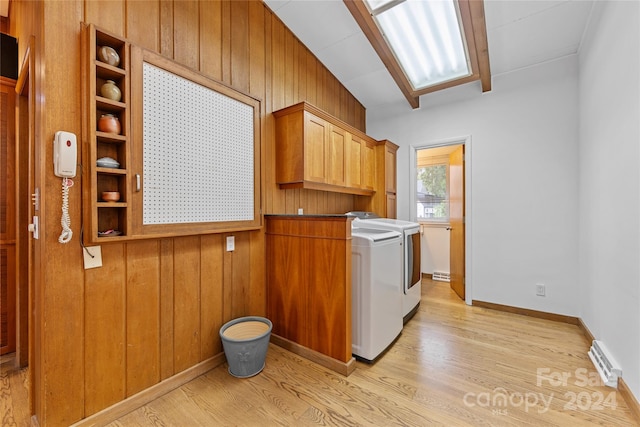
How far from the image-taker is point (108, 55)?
4.70ft

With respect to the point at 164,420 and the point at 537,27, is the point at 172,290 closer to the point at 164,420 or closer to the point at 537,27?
the point at 164,420

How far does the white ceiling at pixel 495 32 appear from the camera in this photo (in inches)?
90.6

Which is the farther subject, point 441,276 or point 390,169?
point 441,276

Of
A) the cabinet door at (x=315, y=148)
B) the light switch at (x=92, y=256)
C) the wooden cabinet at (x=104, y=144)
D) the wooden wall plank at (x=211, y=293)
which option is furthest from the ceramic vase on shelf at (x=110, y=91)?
the cabinet door at (x=315, y=148)

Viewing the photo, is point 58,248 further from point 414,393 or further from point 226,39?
point 414,393

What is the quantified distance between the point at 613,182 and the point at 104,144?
10.9 feet

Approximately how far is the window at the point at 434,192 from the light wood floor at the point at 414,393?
2612 mm

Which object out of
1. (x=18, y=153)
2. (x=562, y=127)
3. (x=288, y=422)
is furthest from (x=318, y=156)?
(x=562, y=127)

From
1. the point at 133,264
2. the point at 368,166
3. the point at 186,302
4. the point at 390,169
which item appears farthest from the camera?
the point at 390,169

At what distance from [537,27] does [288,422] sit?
3.76 meters

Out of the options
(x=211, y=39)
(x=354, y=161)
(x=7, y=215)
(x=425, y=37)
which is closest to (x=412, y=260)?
(x=354, y=161)

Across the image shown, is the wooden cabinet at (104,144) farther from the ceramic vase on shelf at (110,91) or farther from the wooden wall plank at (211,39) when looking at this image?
the wooden wall plank at (211,39)

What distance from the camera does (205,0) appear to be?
1986 millimetres

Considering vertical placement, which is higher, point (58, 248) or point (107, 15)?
point (107, 15)
